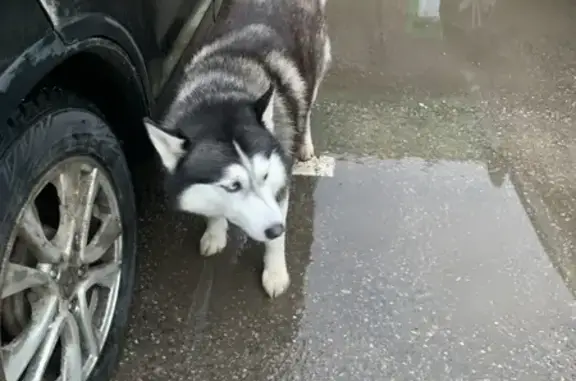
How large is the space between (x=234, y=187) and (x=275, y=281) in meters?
0.70

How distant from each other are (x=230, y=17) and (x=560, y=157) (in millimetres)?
2052

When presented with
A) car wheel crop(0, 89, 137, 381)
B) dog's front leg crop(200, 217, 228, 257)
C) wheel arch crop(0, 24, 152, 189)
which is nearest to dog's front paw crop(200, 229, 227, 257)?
dog's front leg crop(200, 217, 228, 257)

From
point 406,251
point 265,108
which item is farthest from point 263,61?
point 406,251

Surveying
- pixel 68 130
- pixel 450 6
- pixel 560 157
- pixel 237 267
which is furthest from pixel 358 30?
pixel 68 130

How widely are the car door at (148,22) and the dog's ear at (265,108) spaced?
48 cm

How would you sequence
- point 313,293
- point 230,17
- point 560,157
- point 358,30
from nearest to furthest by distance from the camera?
point 313,293
point 230,17
point 560,157
point 358,30

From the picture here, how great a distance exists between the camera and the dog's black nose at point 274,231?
2.74m

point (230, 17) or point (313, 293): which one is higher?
point (230, 17)

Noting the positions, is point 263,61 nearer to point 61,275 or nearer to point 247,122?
point 247,122

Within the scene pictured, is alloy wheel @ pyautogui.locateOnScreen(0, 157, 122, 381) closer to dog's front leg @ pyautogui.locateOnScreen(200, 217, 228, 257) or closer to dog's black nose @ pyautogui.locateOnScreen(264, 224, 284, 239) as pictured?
dog's black nose @ pyautogui.locateOnScreen(264, 224, 284, 239)

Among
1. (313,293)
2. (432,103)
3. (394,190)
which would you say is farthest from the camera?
(432,103)

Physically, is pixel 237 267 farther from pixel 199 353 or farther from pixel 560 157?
pixel 560 157

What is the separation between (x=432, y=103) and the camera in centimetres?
457

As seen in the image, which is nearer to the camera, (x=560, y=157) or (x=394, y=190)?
(x=394, y=190)
